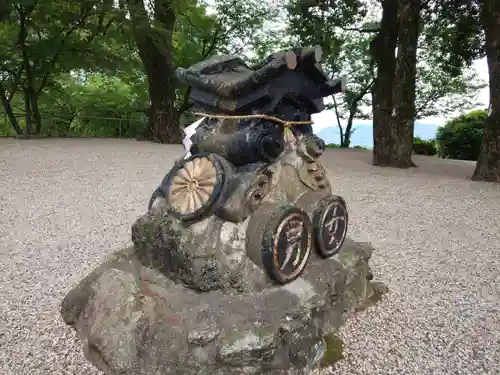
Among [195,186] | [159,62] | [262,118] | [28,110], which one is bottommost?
[195,186]

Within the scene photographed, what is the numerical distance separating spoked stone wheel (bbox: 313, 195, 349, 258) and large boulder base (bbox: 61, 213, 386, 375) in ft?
0.34

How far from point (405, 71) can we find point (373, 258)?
4.68 metres

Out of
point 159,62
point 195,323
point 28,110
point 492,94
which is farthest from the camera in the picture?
point 159,62

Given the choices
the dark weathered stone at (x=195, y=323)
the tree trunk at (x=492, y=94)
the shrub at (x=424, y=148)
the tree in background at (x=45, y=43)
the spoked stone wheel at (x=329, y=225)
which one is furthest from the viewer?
the shrub at (x=424, y=148)

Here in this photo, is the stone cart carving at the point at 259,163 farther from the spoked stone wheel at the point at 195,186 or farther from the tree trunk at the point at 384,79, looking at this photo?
the tree trunk at the point at 384,79

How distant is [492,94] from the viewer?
6.21 m

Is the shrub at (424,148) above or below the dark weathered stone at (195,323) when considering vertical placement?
above

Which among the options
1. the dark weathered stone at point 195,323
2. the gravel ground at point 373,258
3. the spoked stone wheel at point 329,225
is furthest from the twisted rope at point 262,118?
the gravel ground at point 373,258

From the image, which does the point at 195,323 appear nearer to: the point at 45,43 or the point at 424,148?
the point at 45,43

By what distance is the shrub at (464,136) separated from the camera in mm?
11594

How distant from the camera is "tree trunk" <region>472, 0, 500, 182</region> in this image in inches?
239

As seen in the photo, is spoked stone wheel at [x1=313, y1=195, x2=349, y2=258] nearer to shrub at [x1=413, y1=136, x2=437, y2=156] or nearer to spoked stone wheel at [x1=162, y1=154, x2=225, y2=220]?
spoked stone wheel at [x1=162, y1=154, x2=225, y2=220]

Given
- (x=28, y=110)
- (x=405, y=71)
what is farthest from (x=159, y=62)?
(x=405, y=71)

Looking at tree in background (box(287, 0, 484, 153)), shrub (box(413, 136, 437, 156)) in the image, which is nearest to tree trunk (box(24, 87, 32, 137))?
tree in background (box(287, 0, 484, 153))
